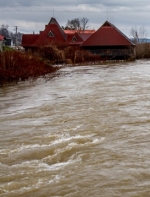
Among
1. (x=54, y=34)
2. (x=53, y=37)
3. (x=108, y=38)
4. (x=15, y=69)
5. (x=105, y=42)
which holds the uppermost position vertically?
(x=54, y=34)

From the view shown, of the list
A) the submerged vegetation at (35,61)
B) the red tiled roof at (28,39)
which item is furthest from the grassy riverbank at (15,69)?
the red tiled roof at (28,39)

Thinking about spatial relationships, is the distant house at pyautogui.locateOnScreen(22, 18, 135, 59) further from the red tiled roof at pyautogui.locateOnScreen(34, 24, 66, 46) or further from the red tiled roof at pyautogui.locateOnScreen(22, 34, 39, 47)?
Answer: the red tiled roof at pyautogui.locateOnScreen(22, 34, 39, 47)

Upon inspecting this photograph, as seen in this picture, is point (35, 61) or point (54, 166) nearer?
point (54, 166)

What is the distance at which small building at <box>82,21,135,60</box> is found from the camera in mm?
38344

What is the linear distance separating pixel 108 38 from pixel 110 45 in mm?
1060

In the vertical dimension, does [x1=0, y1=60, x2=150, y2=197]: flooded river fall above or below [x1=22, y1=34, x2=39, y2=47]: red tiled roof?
below

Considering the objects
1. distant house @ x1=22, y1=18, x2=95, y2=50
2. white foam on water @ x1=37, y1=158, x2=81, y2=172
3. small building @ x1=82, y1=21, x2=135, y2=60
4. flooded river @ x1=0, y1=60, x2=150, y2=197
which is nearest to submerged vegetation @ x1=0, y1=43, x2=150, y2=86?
small building @ x1=82, y1=21, x2=135, y2=60

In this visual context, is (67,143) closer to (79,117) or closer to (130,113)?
(79,117)

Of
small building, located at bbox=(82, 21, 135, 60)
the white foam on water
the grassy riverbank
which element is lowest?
the white foam on water

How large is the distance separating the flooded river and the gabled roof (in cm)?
2676

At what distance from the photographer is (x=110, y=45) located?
39.0 m

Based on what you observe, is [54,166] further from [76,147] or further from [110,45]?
[110,45]

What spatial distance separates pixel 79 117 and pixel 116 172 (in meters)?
4.04

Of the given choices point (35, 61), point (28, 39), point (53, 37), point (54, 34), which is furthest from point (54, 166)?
point (28, 39)
